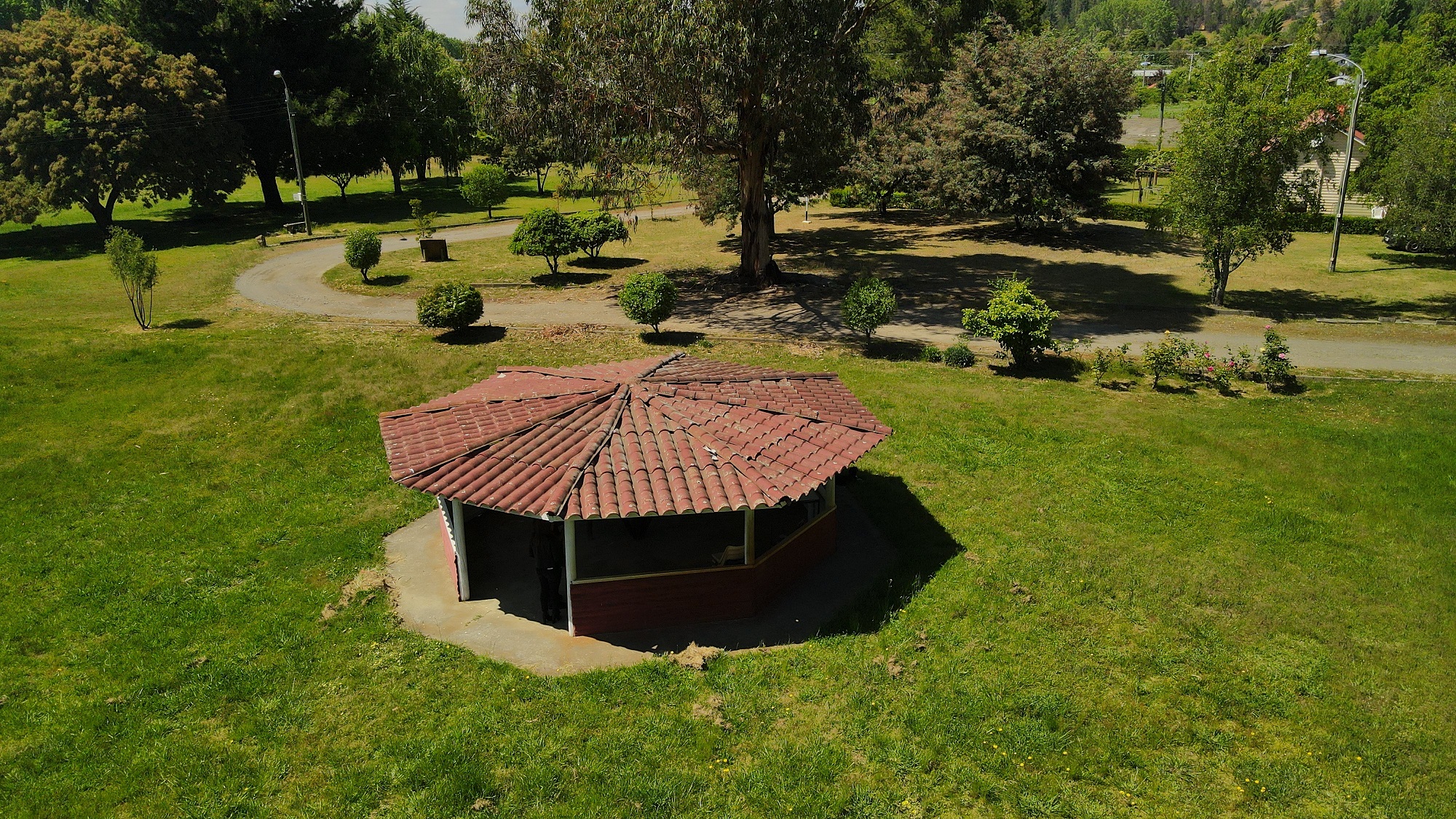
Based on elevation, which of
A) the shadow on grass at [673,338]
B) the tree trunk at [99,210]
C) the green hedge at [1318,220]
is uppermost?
the tree trunk at [99,210]

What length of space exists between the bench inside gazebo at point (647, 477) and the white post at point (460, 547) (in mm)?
23

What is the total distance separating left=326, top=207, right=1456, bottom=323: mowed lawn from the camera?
28062mm

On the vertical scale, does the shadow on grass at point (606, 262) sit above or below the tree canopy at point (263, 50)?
below

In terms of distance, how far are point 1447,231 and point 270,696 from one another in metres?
33.1

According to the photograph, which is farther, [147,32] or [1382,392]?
[147,32]

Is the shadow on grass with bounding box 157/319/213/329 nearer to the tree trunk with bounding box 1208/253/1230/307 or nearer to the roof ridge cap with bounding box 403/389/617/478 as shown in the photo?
the roof ridge cap with bounding box 403/389/617/478

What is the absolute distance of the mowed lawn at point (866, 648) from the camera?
27.3 ft

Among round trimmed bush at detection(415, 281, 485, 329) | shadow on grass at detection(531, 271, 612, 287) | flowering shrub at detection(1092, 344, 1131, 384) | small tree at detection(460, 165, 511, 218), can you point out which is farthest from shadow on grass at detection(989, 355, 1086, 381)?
small tree at detection(460, 165, 511, 218)

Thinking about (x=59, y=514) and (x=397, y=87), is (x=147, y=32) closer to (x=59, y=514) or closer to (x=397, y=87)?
(x=397, y=87)

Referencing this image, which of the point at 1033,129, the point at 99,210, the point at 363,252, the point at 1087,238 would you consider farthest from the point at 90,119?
the point at 1087,238

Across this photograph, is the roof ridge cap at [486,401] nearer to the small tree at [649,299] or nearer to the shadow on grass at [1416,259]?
the small tree at [649,299]

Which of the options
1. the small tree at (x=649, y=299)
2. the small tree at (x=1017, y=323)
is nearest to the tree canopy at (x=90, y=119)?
the small tree at (x=649, y=299)

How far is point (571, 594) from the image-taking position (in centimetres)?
1052

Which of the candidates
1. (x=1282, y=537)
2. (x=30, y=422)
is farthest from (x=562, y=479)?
(x=30, y=422)
